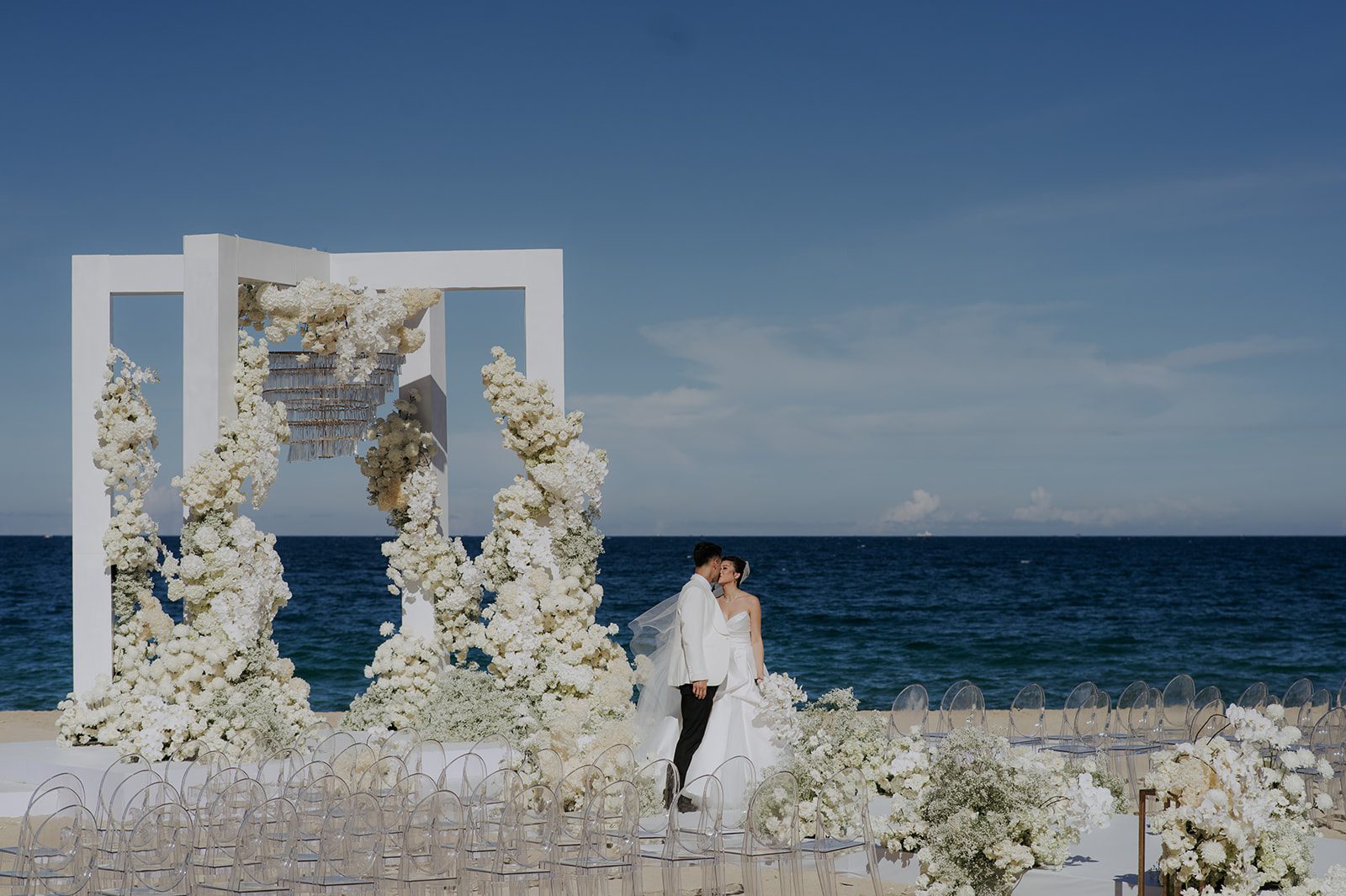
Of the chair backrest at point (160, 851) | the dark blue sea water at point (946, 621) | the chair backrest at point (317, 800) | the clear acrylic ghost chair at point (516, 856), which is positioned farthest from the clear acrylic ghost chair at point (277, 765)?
the dark blue sea water at point (946, 621)

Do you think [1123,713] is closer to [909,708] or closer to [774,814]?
[909,708]

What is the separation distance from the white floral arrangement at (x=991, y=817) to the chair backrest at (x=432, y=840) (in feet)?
7.01

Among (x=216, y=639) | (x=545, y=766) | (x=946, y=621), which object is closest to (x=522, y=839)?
(x=545, y=766)

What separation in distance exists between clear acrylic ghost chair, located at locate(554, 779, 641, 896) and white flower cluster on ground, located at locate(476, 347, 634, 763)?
3.82 metres

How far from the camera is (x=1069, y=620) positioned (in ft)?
120

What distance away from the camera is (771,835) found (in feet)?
→ 20.1

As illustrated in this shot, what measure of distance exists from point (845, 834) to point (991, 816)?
1.92 meters

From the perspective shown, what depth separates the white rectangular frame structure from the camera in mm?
9258

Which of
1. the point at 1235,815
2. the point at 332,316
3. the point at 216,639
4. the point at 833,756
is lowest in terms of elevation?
the point at 833,756

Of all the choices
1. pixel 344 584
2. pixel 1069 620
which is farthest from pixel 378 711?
pixel 344 584

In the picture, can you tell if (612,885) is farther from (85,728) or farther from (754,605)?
(85,728)

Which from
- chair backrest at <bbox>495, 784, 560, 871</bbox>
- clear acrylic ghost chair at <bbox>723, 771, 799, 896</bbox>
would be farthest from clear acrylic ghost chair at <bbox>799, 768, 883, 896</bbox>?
chair backrest at <bbox>495, 784, 560, 871</bbox>

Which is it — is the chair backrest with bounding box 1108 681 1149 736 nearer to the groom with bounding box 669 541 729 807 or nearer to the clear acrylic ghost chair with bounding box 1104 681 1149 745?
the clear acrylic ghost chair with bounding box 1104 681 1149 745

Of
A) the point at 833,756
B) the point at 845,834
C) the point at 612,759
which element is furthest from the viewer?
the point at 612,759
